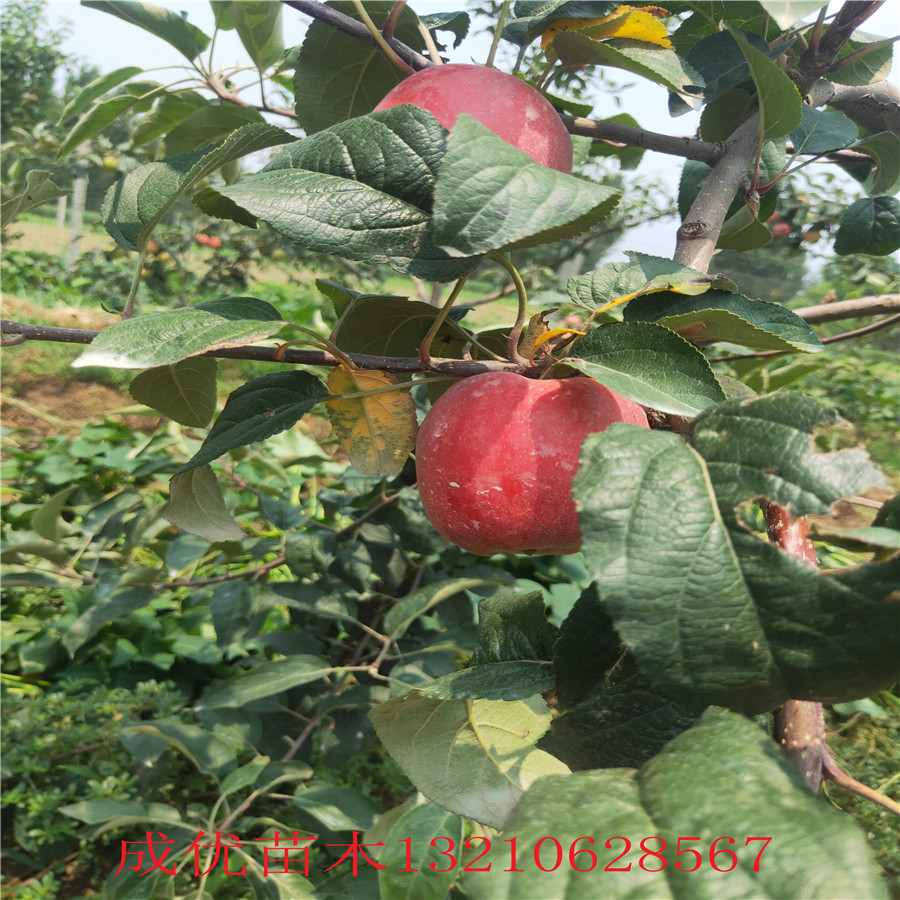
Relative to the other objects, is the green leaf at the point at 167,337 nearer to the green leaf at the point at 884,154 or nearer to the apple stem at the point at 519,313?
the apple stem at the point at 519,313

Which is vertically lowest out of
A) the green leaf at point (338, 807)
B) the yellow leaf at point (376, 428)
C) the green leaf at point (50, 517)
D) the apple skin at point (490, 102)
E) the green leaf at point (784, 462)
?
the green leaf at point (338, 807)

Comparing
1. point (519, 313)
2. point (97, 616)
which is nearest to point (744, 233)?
point (519, 313)

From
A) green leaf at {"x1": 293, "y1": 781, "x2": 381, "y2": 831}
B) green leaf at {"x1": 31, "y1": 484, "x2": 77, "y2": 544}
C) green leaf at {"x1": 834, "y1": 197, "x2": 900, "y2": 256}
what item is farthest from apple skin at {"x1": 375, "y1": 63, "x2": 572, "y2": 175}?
green leaf at {"x1": 31, "y1": 484, "x2": 77, "y2": 544}

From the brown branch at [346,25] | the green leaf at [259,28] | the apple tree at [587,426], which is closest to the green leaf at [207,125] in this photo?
the apple tree at [587,426]

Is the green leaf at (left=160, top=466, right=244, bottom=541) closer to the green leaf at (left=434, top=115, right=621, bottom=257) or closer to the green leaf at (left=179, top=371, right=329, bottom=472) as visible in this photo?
the green leaf at (left=179, top=371, right=329, bottom=472)

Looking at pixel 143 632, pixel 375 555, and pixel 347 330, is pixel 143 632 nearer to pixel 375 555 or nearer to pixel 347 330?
pixel 375 555

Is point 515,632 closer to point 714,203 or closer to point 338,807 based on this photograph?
point 714,203

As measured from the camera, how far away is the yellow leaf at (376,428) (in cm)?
53

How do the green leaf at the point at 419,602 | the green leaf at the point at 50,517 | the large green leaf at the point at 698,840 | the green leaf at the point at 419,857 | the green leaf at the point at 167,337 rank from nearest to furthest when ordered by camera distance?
the large green leaf at the point at 698,840, the green leaf at the point at 167,337, the green leaf at the point at 419,857, the green leaf at the point at 419,602, the green leaf at the point at 50,517

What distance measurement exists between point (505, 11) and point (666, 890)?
0.47 meters

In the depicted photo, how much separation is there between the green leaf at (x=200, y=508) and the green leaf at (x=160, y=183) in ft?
0.55

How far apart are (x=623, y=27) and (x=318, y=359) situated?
31 centimetres

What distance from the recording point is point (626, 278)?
1.41 feet

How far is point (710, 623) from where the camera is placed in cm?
25
